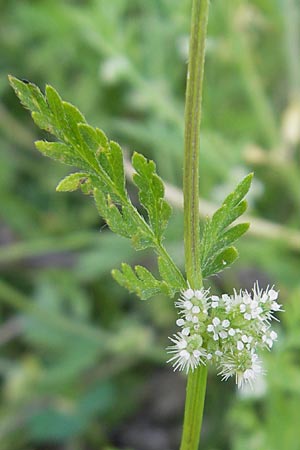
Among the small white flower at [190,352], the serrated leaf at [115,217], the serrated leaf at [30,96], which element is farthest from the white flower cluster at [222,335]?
the serrated leaf at [30,96]

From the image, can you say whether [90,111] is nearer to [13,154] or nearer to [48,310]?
[13,154]

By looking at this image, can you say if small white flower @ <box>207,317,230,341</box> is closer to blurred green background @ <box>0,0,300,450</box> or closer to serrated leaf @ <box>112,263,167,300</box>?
serrated leaf @ <box>112,263,167,300</box>

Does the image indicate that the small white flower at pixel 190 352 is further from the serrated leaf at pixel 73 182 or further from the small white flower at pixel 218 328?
the serrated leaf at pixel 73 182

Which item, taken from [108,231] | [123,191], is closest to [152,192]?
[123,191]

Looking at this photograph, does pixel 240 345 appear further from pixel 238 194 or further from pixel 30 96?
pixel 30 96

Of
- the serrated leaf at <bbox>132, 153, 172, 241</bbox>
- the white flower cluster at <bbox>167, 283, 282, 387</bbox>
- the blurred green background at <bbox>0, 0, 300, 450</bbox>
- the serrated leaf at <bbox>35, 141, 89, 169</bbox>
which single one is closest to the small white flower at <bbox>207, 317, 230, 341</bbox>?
the white flower cluster at <bbox>167, 283, 282, 387</bbox>

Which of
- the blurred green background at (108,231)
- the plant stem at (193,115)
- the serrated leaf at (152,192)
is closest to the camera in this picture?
the plant stem at (193,115)
